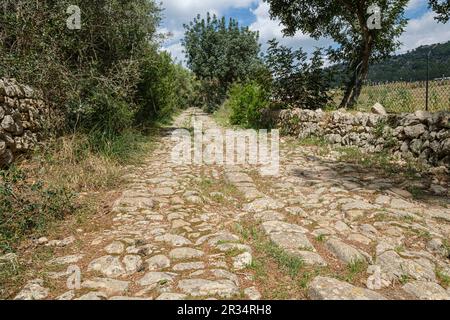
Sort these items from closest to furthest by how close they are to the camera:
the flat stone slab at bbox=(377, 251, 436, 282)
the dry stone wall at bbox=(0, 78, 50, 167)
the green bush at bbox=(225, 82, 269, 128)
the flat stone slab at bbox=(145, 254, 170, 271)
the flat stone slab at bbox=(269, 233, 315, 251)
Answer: the flat stone slab at bbox=(377, 251, 436, 282), the flat stone slab at bbox=(145, 254, 170, 271), the flat stone slab at bbox=(269, 233, 315, 251), the dry stone wall at bbox=(0, 78, 50, 167), the green bush at bbox=(225, 82, 269, 128)

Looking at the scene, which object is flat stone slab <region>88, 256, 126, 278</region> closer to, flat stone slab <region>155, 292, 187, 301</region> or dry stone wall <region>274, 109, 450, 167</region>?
flat stone slab <region>155, 292, 187, 301</region>

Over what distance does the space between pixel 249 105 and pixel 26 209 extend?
A: 1014cm

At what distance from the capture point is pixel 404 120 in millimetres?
6629

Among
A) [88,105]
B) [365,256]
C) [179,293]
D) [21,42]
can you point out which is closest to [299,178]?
[365,256]

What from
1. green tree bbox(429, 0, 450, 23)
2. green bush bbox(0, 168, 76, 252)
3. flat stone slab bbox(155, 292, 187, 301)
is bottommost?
flat stone slab bbox(155, 292, 187, 301)

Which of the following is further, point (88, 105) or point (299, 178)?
point (88, 105)

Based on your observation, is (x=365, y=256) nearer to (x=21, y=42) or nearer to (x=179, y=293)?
(x=179, y=293)

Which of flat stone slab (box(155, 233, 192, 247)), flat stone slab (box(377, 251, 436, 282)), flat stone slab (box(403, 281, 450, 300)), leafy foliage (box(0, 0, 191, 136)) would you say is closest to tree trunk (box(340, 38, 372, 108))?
leafy foliage (box(0, 0, 191, 136))

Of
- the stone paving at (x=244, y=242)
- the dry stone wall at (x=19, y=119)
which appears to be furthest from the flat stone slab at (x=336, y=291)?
the dry stone wall at (x=19, y=119)

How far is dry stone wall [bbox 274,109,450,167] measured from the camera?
5.89 m

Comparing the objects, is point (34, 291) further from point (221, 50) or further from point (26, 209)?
point (221, 50)

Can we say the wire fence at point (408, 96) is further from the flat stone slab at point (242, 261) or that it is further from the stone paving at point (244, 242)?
the flat stone slab at point (242, 261)

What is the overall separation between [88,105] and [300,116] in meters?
6.10

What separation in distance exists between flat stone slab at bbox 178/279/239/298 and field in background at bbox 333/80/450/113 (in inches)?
276
